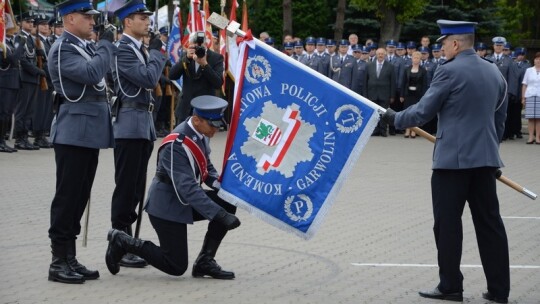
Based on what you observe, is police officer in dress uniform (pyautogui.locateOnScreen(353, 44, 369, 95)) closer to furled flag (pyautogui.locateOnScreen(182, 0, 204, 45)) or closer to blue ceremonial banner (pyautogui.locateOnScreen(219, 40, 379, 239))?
furled flag (pyautogui.locateOnScreen(182, 0, 204, 45))

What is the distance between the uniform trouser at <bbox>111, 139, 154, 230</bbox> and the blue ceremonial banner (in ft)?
3.45

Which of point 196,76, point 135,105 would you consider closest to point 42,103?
point 196,76

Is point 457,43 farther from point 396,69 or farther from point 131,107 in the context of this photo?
point 396,69

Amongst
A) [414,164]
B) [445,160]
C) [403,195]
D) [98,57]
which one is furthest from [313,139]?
[414,164]

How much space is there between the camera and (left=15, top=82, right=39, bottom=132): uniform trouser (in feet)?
65.4

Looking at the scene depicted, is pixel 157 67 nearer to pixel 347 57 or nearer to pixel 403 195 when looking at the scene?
pixel 403 195

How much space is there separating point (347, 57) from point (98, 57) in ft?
62.6

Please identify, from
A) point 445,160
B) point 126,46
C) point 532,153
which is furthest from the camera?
point 532,153

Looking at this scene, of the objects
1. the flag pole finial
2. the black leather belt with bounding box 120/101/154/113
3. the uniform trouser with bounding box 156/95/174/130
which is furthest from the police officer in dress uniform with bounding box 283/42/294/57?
the flag pole finial

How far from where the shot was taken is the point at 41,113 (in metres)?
20.6

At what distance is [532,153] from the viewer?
72.7 ft

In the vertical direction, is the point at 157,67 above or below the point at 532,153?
above

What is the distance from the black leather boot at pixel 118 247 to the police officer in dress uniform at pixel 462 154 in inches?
84.8

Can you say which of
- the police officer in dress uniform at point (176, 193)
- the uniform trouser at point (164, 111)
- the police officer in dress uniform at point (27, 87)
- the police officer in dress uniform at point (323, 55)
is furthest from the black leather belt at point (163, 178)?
the police officer in dress uniform at point (323, 55)
